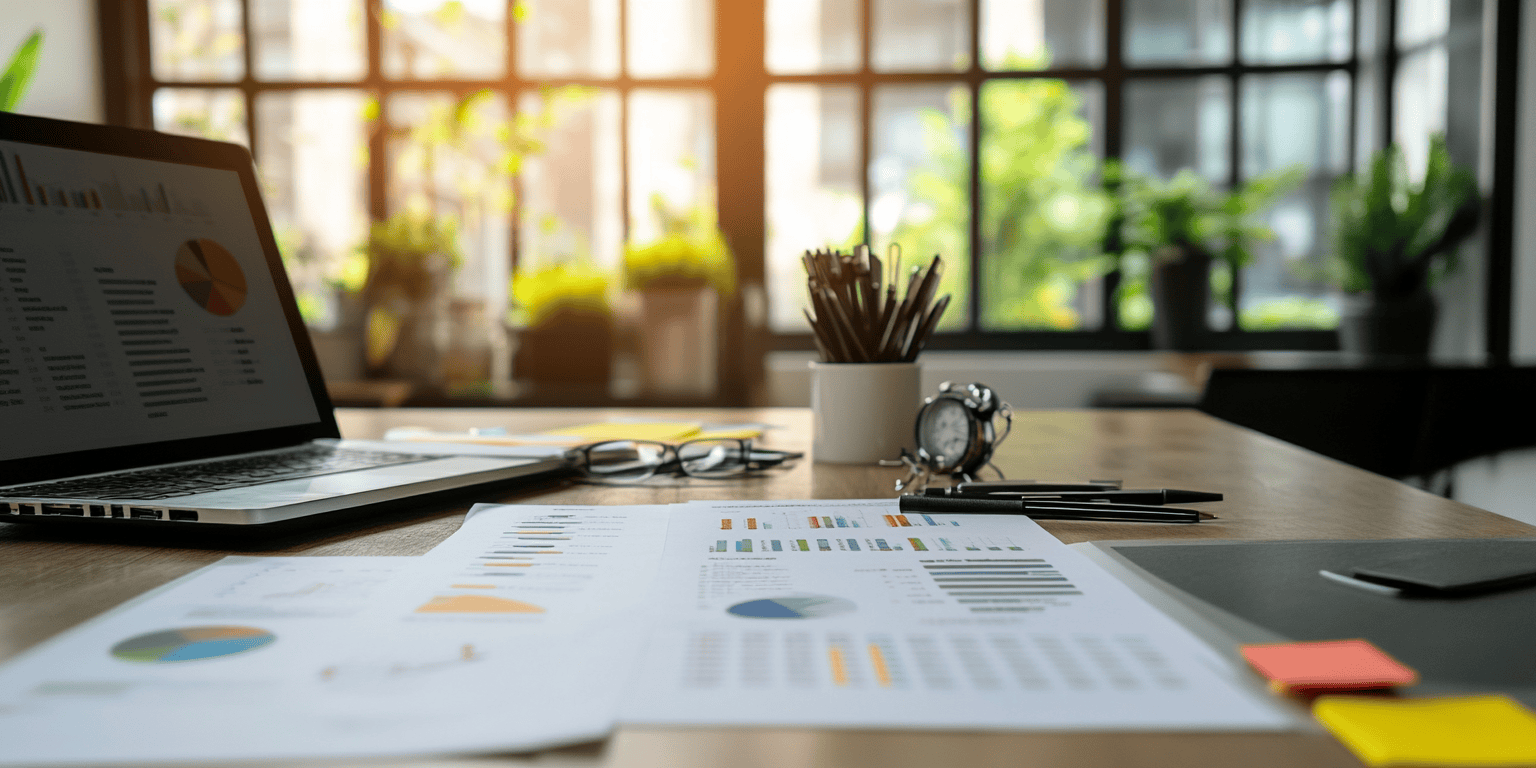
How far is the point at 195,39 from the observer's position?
3.87 meters

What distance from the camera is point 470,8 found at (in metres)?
3.86

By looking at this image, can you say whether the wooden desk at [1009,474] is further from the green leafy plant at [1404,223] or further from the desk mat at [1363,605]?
the green leafy plant at [1404,223]

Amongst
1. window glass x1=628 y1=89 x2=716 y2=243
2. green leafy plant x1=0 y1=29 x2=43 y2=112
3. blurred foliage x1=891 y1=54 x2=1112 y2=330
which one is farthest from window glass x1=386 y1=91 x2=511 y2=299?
green leafy plant x1=0 y1=29 x2=43 y2=112

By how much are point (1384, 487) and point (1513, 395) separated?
1040mm

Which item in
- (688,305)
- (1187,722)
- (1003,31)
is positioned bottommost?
(1187,722)

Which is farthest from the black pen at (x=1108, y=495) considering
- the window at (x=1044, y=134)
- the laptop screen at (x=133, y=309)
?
the window at (x=1044, y=134)

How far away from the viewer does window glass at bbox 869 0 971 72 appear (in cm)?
387

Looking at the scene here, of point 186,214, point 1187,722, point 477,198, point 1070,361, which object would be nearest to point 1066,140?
point 1070,361

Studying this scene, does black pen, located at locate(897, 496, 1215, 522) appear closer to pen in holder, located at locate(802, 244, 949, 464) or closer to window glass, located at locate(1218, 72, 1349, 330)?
pen in holder, located at locate(802, 244, 949, 464)

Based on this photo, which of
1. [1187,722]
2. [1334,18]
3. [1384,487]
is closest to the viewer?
[1187,722]

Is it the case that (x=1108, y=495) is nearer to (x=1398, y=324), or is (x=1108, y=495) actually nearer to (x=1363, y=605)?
(x=1363, y=605)

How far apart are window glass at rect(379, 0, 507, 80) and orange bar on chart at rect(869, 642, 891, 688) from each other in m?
3.92

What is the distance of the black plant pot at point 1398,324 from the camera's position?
3107 millimetres

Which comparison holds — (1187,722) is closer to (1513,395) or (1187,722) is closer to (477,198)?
(1513,395)
